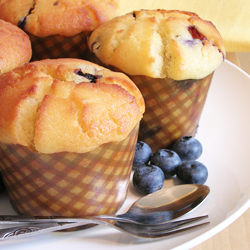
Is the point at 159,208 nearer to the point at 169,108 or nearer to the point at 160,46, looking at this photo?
the point at 169,108

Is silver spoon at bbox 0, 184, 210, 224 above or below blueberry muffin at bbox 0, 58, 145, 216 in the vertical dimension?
below

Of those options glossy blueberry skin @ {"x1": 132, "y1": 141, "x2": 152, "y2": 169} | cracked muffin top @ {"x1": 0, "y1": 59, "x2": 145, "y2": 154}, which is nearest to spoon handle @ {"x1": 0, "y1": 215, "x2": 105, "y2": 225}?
cracked muffin top @ {"x1": 0, "y1": 59, "x2": 145, "y2": 154}

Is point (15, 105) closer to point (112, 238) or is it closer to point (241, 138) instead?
point (112, 238)

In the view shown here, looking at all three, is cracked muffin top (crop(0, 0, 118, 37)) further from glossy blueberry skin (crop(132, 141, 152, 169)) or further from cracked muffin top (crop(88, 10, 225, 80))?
glossy blueberry skin (crop(132, 141, 152, 169))

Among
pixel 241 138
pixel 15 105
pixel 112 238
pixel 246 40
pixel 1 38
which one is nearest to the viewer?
pixel 15 105

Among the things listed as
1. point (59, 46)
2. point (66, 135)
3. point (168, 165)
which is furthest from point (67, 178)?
point (59, 46)

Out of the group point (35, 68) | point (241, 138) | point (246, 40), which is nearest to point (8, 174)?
Result: point (35, 68)
